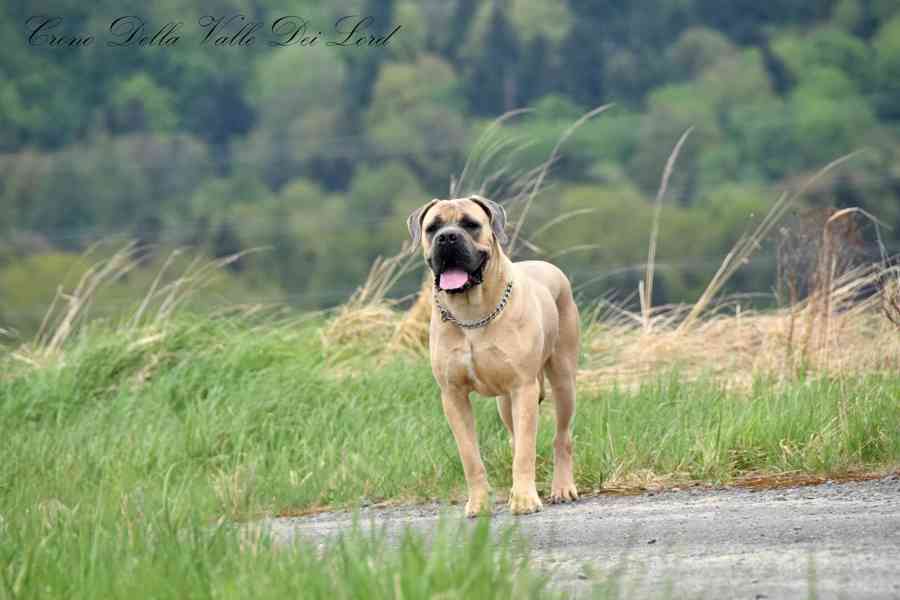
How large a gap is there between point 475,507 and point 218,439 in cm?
274

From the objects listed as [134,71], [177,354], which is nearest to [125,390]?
[177,354]

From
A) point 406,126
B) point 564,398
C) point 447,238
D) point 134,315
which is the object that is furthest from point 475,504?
point 406,126

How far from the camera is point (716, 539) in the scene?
237 inches

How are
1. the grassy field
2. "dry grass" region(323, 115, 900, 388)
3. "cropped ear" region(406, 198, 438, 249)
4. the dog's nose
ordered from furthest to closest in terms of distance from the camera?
1. "dry grass" region(323, 115, 900, 388)
2. "cropped ear" region(406, 198, 438, 249)
3. the dog's nose
4. the grassy field

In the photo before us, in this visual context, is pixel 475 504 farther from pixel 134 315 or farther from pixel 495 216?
pixel 134 315

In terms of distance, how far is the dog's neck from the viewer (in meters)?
7.38

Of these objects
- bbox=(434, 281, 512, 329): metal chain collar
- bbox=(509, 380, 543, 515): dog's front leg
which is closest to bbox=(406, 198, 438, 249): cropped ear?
bbox=(434, 281, 512, 329): metal chain collar

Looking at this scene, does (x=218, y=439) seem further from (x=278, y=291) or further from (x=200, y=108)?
(x=200, y=108)

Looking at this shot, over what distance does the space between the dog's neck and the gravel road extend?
36.4 inches

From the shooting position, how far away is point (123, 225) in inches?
2259

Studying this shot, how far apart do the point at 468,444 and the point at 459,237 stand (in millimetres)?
947

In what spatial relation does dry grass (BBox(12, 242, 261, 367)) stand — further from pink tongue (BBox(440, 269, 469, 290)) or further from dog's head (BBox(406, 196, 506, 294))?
pink tongue (BBox(440, 269, 469, 290))

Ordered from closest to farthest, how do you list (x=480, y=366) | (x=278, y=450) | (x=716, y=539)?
(x=716, y=539)
(x=480, y=366)
(x=278, y=450)

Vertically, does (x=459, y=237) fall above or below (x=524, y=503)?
above
